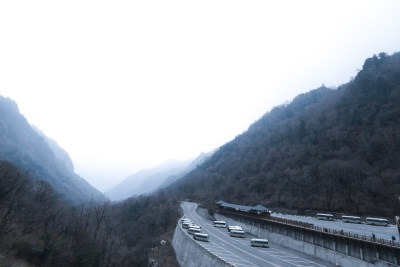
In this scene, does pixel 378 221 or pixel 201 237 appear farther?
pixel 378 221

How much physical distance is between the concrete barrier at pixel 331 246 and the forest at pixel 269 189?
20700mm

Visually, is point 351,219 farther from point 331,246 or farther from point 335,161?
point 335,161

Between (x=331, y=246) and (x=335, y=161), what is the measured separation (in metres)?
62.0

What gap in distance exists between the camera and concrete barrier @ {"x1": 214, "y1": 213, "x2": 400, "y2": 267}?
21359 millimetres

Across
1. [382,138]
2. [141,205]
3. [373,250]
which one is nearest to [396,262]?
[373,250]

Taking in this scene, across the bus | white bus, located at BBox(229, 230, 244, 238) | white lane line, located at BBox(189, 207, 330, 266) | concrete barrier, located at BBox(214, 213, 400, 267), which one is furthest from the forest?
white lane line, located at BBox(189, 207, 330, 266)

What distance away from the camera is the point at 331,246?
26953 millimetres

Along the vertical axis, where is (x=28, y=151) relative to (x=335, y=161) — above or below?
above

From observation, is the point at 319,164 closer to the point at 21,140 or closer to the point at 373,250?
the point at 373,250

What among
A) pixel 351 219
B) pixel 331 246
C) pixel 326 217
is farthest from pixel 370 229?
pixel 326 217

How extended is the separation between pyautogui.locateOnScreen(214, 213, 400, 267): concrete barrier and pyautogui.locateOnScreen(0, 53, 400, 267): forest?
20700mm

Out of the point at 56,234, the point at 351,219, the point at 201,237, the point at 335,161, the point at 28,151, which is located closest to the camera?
the point at 201,237

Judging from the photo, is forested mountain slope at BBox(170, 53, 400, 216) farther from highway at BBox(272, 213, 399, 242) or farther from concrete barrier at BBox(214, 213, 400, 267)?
concrete barrier at BBox(214, 213, 400, 267)

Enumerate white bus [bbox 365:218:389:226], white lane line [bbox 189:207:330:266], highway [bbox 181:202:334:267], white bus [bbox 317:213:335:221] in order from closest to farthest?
highway [bbox 181:202:334:267]
white lane line [bbox 189:207:330:266]
white bus [bbox 365:218:389:226]
white bus [bbox 317:213:335:221]
